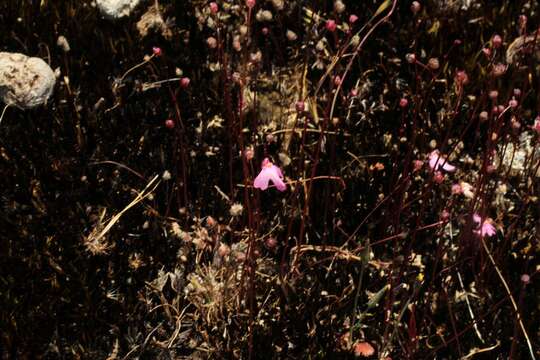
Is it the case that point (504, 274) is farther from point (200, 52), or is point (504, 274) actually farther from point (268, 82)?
point (200, 52)

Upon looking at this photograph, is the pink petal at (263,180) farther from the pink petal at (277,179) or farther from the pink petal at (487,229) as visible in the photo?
the pink petal at (487,229)

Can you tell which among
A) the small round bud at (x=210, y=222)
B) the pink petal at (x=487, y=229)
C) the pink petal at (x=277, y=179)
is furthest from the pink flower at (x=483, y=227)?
the small round bud at (x=210, y=222)

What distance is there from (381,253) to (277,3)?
1136 millimetres

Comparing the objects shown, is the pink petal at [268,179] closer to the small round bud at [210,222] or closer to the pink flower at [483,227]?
the small round bud at [210,222]

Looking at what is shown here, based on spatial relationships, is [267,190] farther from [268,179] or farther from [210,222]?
[268,179]

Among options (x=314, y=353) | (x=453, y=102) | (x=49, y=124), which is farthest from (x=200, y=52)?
(x=314, y=353)

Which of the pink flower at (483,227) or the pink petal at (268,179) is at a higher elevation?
the pink petal at (268,179)

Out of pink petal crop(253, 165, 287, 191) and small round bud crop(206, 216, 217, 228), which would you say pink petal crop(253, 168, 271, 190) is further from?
small round bud crop(206, 216, 217, 228)

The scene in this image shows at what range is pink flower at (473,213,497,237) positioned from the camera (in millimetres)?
2578

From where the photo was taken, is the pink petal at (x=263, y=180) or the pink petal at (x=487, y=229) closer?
the pink petal at (x=263, y=180)

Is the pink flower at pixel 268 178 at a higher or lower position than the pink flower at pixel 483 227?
higher

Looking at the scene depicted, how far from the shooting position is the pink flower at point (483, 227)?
2578mm

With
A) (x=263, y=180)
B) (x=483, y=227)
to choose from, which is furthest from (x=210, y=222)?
(x=483, y=227)

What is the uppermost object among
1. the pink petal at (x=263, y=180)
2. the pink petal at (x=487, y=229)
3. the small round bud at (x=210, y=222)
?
the pink petal at (x=263, y=180)
